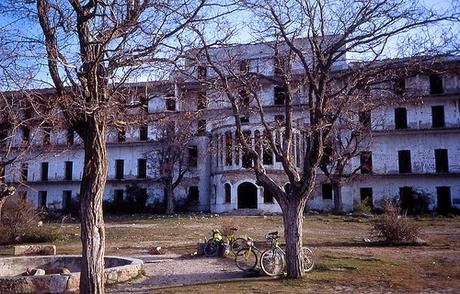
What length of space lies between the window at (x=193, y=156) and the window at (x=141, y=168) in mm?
4872

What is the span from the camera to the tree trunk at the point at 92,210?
23.2 feet

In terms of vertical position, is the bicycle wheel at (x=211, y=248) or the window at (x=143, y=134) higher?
the window at (x=143, y=134)

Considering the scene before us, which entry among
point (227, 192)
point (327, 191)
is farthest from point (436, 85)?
point (227, 192)

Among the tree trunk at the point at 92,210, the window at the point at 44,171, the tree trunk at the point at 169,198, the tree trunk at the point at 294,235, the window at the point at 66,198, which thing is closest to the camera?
the tree trunk at the point at 92,210

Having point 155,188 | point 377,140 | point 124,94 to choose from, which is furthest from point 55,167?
point 124,94

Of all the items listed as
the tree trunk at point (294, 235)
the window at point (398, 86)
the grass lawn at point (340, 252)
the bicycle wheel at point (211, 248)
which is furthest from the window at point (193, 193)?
the tree trunk at point (294, 235)

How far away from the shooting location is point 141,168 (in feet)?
151

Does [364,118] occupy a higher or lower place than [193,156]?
lower

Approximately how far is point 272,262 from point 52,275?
5152 mm

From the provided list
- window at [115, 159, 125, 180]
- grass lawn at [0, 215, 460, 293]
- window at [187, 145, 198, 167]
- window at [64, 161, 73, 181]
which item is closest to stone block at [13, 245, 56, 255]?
grass lawn at [0, 215, 460, 293]

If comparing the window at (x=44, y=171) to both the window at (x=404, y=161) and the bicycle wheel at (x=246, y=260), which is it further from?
the bicycle wheel at (x=246, y=260)

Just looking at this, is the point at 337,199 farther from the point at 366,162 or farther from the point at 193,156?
the point at 193,156

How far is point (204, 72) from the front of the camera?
12.6m

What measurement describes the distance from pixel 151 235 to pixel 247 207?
54.7 feet
